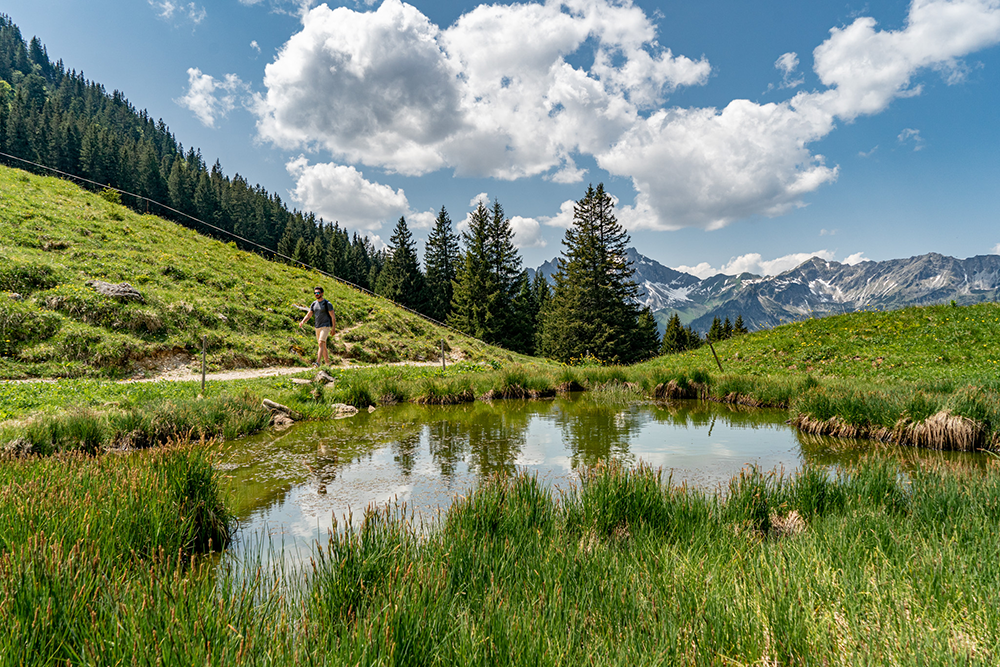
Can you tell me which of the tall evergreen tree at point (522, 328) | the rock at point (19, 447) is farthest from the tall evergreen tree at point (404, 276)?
the rock at point (19, 447)

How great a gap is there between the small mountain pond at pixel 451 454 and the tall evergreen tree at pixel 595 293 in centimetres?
3005

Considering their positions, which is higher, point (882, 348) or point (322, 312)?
point (322, 312)

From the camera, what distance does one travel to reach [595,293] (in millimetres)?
45219

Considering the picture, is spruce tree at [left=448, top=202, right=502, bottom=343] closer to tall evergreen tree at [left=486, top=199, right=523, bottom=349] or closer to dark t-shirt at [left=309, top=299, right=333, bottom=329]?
tall evergreen tree at [left=486, top=199, right=523, bottom=349]

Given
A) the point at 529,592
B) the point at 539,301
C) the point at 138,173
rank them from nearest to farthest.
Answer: the point at 529,592 → the point at 539,301 → the point at 138,173

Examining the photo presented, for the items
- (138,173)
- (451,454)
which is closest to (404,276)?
(451,454)

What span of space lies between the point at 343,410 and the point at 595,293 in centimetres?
3546

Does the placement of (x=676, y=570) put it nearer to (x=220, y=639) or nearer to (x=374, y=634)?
(x=374, y=634)

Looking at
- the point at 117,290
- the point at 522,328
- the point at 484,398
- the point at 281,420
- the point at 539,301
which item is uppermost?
the point at 539,301

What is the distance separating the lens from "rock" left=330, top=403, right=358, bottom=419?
13.0 metres

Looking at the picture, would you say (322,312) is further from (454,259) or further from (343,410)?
(454,259)

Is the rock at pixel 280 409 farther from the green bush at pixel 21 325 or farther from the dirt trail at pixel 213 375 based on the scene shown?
the green bush at pixel 21 325

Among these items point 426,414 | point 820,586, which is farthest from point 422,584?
point 426,414

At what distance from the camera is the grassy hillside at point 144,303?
14.9 m
